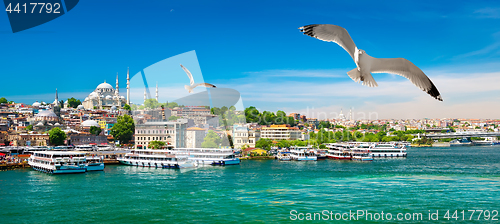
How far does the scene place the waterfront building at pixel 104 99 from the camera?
43969mm

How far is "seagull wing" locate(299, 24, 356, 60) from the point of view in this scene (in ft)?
10.9

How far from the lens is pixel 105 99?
44500 millimetres

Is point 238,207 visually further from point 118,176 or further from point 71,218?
point 118,176

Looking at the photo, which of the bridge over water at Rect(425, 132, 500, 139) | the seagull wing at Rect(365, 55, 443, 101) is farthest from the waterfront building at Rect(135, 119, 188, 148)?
the bridge over water at Rect(425, 132, 500, 139)

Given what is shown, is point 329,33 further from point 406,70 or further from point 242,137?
point 242,137

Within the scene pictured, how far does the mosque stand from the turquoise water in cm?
3399

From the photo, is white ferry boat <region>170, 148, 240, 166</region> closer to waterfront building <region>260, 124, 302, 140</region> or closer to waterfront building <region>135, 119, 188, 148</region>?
waterfront building <region>135, 119, 188, 148</region>

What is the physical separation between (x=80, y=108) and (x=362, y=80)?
42.5 m

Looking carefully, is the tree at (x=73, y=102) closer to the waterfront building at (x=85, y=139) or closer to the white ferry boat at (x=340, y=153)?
the waterfront building at (x=85, y=139)

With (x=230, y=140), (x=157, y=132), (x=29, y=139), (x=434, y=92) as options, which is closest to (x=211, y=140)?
(x=157, y=132)

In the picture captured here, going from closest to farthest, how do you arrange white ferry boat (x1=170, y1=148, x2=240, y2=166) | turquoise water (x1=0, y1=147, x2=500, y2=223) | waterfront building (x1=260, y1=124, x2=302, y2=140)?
1. turquoise water (x1=0, y1=147, x2=500, y2=223)
2. white ferry boat (x1=170, y1=148, x2=240, y2=166)
3. waterfront building (x1=260, y1=124, x2=302, y2=140)

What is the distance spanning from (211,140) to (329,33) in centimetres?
1636

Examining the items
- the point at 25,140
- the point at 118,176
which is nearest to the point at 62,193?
the point at 118,176

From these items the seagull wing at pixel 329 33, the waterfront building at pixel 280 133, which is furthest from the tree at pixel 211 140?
the seagull wing at pixel 329 33
